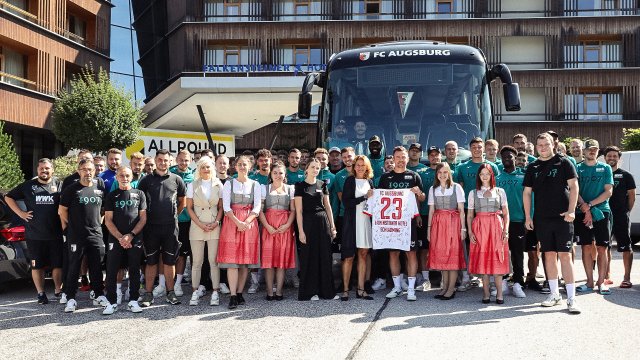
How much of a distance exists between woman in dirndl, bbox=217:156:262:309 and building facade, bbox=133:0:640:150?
2694cm

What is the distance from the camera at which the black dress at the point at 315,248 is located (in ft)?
26.5

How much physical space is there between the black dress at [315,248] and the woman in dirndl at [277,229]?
0.64 ft

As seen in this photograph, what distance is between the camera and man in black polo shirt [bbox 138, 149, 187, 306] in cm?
785

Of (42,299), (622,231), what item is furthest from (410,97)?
(42,299)

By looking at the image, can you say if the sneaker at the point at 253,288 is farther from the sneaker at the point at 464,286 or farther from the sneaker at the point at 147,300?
the sneaker at the point at 464,286

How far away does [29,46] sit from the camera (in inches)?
1166

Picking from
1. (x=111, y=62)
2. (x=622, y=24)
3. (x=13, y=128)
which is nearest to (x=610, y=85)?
(x=622, y=24)

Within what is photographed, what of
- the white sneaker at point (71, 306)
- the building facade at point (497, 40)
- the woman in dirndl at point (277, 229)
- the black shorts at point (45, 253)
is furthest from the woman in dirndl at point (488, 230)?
the building facade at point (497, 40)

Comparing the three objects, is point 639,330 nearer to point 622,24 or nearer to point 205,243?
point 205,243

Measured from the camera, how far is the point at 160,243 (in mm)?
7945

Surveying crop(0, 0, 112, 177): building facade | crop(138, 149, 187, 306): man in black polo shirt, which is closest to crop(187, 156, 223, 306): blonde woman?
crop(138, 149, 187, 306): man in black polo shirt

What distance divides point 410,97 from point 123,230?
15.3 feet

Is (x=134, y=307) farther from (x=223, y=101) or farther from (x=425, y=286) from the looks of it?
(x=223, y=101)

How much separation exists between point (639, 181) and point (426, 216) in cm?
803
